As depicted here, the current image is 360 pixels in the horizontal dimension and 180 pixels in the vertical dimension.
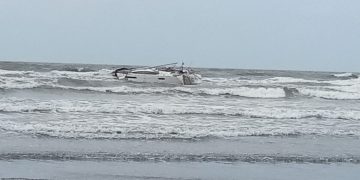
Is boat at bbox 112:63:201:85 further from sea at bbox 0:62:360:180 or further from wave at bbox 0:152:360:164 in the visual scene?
wave at bbox 0:152:360:164

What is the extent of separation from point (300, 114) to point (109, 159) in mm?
10947

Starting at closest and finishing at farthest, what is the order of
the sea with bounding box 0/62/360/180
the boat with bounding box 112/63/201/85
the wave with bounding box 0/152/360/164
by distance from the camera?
1. the sea with bounding box 0/62/360/180
2. the wave with bounding box 0/152/360/164
3. the boat with bounding box 112/63/201/85

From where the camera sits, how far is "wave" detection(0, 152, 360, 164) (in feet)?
28.6

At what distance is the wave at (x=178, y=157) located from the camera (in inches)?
343

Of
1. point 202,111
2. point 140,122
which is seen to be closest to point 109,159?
point 140,122

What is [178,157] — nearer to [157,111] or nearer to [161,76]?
[157,111]

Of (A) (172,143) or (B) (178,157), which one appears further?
(A) (172,143)

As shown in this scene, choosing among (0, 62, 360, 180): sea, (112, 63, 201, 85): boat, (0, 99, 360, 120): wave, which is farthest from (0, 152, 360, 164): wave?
(112, 63, 201, 85): boat

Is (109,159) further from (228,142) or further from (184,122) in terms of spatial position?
(184,122)

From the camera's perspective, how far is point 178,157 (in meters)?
9.20

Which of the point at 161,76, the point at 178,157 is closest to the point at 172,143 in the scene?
the point at 178,157

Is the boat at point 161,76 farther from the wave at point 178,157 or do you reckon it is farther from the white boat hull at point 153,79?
the wave at point 178,157

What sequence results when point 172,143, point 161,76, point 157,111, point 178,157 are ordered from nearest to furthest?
point 178,157
point 172,143
point 157,111
point 161,76

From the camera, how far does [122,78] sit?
42.4m
